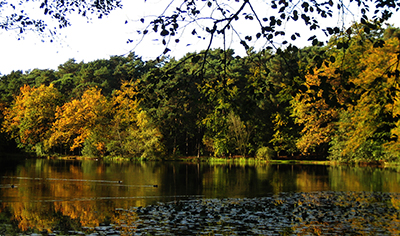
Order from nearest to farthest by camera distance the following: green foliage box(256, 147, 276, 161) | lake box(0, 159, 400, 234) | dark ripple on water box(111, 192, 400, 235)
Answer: dark ripple on water box(111, 192, 400, 235) → lake box(0, 159, 400, 234) → green foliage box(256, 147, 276, 161)

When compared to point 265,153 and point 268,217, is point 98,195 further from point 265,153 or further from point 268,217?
point 265,153

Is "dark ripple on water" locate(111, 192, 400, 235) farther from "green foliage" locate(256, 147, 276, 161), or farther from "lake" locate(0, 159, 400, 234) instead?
"green foliage" locate(256, 147, 276, 161)

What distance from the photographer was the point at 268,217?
14.6 m

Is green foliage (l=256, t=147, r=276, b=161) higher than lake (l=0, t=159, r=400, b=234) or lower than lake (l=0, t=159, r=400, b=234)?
higher

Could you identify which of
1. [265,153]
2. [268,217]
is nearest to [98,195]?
[268,217]

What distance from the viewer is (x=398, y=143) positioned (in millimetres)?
29594

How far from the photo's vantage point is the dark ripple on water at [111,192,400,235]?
12.4m

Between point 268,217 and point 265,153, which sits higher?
point 265,153

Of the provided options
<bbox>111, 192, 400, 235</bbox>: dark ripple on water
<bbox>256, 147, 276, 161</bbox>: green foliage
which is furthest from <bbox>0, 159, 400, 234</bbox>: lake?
<bbox>256, 147, 276, 161</bbox>: green foliage

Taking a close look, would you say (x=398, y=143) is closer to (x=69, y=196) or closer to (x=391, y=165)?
(x=391, y=165)

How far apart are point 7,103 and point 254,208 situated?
65.8 meters

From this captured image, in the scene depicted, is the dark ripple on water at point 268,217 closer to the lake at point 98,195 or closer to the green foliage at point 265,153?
the lake at point 98,195

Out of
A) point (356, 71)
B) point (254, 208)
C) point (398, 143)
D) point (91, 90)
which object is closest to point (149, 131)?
point (91, 90)

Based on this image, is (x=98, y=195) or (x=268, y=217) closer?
(x=268, y=217)
